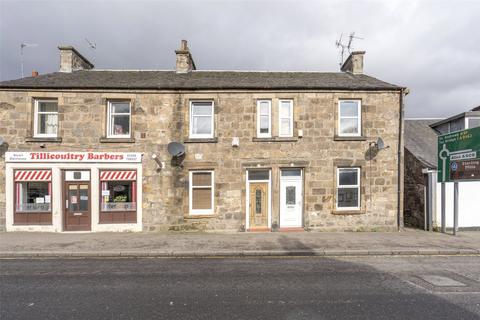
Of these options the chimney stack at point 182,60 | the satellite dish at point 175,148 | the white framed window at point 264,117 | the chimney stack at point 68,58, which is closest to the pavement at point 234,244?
the satellite dish at point 175,148

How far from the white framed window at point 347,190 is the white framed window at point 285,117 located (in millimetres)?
2862

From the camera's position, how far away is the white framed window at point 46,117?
1238cm

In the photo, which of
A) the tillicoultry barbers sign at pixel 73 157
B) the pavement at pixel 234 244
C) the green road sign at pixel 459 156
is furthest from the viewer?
the tillicoultry barbers sign at pixel 73 157

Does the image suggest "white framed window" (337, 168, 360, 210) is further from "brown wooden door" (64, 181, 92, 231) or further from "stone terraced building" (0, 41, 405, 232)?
"brown wooden door" (64, 181, 92, 231)

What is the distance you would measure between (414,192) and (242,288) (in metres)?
11.6

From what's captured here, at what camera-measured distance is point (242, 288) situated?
5.89 metres

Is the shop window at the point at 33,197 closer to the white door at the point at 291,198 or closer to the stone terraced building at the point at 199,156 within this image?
the stone terraced building at the point at 199,156

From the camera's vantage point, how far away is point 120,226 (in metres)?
12.2

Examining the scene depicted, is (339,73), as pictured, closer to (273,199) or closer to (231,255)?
(273,199)

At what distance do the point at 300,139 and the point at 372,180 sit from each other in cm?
368

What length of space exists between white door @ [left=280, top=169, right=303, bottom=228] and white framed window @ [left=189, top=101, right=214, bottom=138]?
389cm

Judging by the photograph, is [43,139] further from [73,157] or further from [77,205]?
[77,205]

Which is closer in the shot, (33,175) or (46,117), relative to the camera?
(33,175)

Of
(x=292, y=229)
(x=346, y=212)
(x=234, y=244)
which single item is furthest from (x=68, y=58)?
(x=346, y=212)
